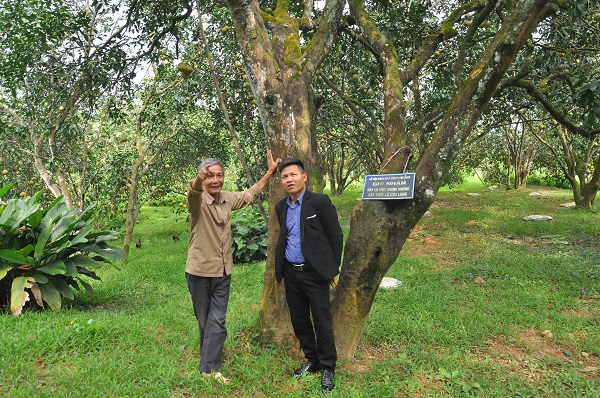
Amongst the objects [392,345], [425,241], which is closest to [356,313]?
[392,345]

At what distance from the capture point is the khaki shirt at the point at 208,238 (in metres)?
3.29

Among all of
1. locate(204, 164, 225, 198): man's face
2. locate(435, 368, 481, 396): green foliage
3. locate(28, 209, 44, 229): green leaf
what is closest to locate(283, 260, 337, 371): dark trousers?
locate(204, 164, 225, 198): man's face

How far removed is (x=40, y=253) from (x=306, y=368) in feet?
10.9

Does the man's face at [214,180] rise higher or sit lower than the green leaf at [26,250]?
higher

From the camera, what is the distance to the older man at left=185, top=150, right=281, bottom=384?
3.30 m

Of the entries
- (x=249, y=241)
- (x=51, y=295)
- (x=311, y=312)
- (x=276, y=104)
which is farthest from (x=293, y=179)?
(x=249, y=241)

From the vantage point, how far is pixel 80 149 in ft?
34.5

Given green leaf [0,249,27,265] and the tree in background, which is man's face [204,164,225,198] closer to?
the tree in background

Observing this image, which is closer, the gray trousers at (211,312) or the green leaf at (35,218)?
the gray trousers at (211,312)

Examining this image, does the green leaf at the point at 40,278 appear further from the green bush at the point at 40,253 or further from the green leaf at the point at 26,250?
the green leaf at the point at 26,250

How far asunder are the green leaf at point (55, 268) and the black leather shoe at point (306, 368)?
297cm

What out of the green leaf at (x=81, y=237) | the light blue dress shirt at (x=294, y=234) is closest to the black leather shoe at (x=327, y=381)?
the light blue dress shirt at (x=294, y=234)

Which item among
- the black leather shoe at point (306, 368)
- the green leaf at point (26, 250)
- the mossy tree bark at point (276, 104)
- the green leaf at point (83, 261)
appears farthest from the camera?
the green leaf at point (83, 261)

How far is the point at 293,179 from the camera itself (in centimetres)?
329
